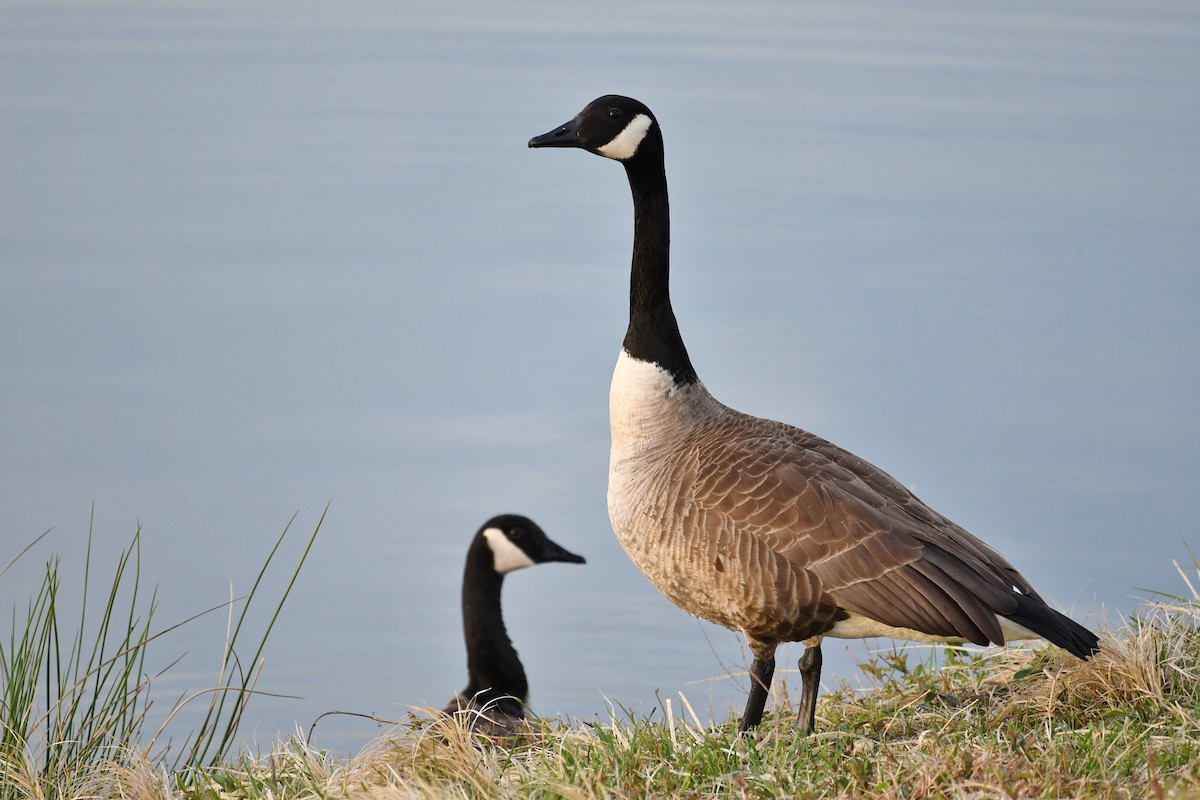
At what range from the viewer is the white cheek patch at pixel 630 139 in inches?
231

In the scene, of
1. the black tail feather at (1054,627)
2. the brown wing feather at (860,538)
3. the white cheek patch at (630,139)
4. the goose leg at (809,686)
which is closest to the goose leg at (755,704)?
the goose leg at (809,686)

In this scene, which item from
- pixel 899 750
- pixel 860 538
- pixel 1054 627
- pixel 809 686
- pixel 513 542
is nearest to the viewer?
pixel 899 750

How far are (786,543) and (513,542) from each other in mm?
3399

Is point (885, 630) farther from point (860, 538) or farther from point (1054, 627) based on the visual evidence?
point (1054, 627)

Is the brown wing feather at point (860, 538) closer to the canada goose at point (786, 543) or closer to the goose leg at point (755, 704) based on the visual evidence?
the canada goose at point (786, 543)

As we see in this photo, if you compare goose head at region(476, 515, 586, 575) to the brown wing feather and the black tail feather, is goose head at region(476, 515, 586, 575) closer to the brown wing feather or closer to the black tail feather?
the brown wing feather

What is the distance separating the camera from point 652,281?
591 centimetres

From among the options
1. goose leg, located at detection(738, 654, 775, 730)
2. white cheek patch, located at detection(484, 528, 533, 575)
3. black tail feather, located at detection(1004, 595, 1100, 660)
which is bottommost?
white cheek patch, located at detection(484, 528, 533, 575)

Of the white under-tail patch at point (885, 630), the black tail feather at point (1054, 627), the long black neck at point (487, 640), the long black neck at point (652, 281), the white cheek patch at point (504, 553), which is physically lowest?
the long black neck at point (487, 640)

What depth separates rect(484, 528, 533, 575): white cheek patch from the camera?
800 centimetres

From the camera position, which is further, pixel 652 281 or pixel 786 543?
pixel 652 281

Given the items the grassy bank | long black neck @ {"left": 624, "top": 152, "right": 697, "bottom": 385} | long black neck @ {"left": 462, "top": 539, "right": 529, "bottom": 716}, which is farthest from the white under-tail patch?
long black neck @ {"left": 462, "top": 539, "right": 529, "bottom": 716}

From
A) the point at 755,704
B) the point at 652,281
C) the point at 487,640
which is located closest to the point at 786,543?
the point at 755,704

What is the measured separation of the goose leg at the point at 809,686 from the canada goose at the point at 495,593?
2828 mm
